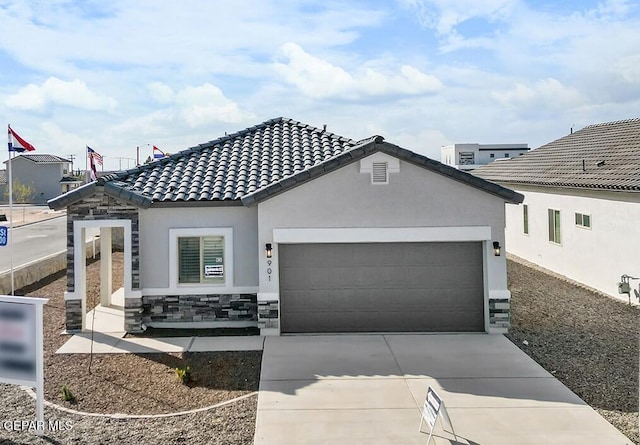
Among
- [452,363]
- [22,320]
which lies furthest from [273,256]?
[22,320]

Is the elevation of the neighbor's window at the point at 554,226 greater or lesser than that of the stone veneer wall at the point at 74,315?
greater

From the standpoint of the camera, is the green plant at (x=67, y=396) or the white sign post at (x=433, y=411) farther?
the green plant at (x=67, y=396)

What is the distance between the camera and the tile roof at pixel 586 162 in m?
15.5

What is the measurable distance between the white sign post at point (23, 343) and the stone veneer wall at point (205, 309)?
475cm

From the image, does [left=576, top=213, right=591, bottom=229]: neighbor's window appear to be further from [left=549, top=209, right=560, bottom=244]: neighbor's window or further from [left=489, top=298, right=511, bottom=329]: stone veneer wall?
[left=489, top=298, right=511, bottom=329]: stone veneer wall

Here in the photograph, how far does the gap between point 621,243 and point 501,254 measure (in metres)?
5.41

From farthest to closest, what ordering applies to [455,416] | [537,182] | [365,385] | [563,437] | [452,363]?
[537,182], [452,363], [365,385], [455,416], [563,437]

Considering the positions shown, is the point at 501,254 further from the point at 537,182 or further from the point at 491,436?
the point at 537,182

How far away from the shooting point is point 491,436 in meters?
6.88

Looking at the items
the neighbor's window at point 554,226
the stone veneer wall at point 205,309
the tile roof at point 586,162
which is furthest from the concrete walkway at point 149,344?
the neighbor's window at point 554,226

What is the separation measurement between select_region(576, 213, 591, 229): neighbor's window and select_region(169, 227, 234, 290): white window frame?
11.2 m

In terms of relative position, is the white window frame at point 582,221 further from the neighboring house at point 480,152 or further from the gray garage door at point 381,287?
the neighboring house at point 480,152

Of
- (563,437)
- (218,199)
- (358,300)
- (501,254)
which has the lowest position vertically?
(563,437)

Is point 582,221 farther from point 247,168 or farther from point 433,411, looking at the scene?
point 433,411
